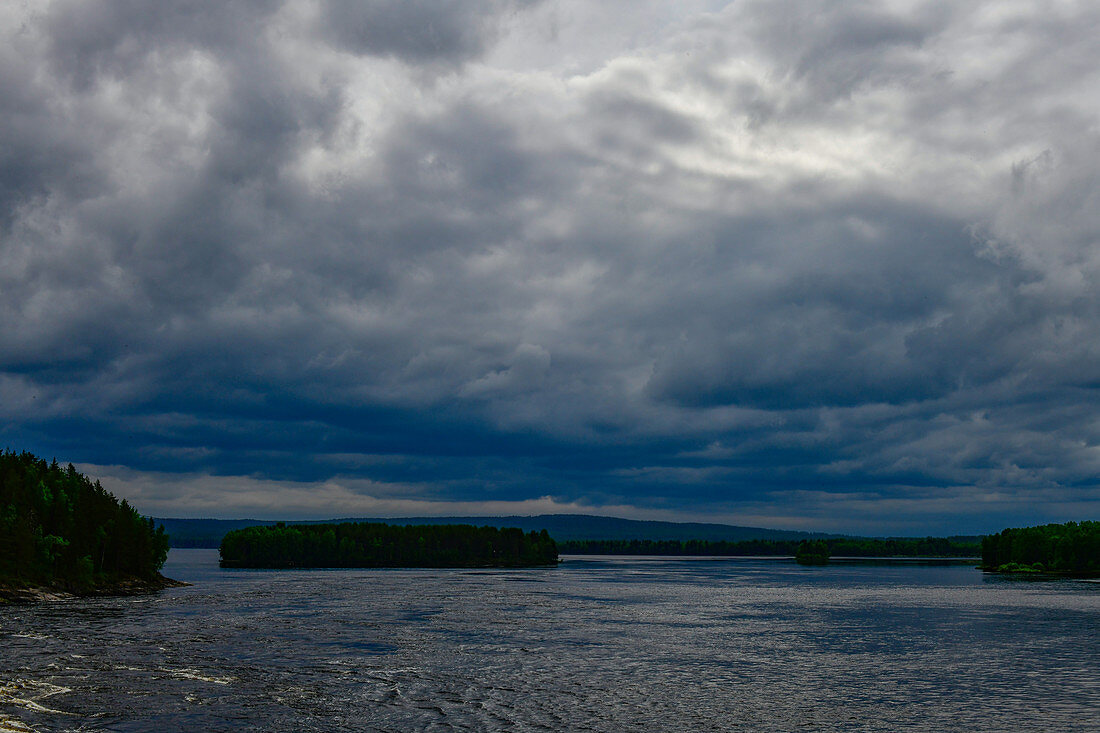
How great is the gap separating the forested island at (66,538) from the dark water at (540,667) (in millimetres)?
10149

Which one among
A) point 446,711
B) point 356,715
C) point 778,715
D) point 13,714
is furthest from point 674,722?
point 13,714

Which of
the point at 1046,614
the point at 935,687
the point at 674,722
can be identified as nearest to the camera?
the point at 674,722

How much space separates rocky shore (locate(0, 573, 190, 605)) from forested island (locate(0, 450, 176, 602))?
18 centimetres

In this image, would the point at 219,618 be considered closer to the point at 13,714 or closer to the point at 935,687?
the point at 13,714

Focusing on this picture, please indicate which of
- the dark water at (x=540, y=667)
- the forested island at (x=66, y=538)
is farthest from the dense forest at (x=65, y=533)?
the dark water at (x=540, y=667)

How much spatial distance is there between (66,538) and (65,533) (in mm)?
753

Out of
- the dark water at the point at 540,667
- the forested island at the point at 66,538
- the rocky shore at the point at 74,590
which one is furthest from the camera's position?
the forested island at the point at 66,538

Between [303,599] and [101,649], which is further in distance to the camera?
[303,599]

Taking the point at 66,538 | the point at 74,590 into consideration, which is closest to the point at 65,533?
the point at 66,538

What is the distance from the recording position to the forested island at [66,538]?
368 feet

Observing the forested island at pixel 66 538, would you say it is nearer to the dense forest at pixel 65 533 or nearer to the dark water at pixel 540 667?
the dense forest at pixel 65 533

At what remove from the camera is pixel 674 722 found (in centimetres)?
4400

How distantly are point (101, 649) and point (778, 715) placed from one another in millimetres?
48549

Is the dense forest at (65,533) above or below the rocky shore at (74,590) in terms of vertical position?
above
